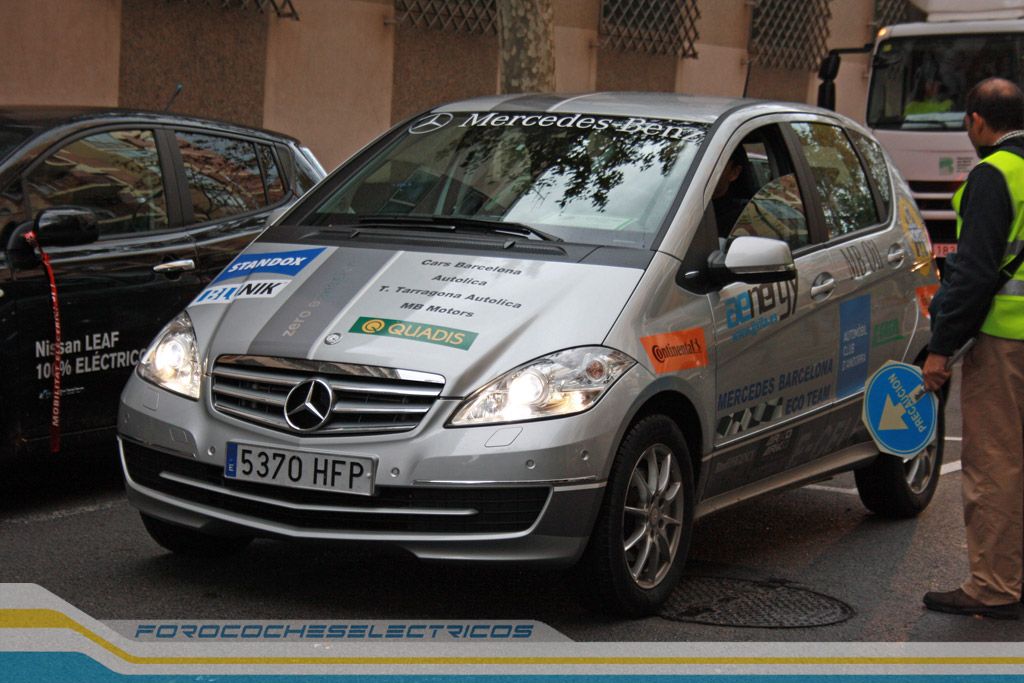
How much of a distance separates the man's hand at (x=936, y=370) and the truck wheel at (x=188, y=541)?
2415 millimetres

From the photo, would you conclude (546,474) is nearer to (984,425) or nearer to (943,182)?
(984,425)

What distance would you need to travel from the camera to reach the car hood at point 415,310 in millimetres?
4945

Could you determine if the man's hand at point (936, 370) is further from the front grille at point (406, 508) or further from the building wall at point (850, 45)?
the building wall at point (850, 45)

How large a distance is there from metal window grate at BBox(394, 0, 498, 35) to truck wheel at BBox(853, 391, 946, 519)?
42.5ft

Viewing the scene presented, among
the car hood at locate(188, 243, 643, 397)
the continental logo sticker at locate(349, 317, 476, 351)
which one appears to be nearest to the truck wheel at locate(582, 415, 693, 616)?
the car hood at locate(188, 243, 643, 397)

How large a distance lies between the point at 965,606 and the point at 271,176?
411 cm

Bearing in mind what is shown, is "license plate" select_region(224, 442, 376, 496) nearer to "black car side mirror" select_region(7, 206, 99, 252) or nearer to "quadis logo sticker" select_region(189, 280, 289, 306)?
"quadis logo sticker" select_region(189, 280, 289, 306)

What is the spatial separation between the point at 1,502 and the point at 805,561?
3.37 m

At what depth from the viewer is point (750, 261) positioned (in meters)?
5.49

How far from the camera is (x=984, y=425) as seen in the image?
17.8 feet

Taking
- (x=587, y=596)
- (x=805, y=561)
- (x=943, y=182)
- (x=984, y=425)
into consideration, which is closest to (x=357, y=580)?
(x=587, y=596)

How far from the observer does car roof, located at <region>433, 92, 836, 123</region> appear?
6.22 m

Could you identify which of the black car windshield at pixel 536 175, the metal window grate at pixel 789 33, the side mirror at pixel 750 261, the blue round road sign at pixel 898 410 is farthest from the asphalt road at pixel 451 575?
the metal window grate at pixel 789 33

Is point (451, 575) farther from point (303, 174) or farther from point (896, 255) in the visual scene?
point (303, 174)
